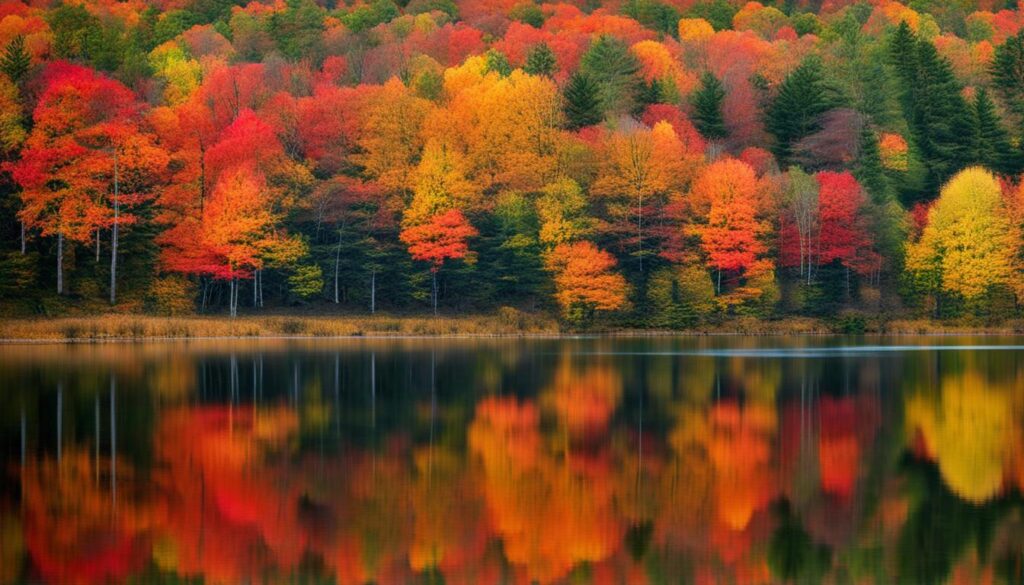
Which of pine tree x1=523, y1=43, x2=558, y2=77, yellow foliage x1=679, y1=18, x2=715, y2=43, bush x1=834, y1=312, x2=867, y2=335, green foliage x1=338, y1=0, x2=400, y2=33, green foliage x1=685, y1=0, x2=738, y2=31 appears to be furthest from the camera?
green foliage x1=685, y1=0, x2=738, y2=31

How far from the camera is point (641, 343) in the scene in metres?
62.3

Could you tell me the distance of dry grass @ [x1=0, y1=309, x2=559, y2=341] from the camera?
5959 cm

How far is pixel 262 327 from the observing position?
6675 centimetres

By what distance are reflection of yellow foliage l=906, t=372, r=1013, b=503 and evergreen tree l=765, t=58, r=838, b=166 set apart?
180 feet

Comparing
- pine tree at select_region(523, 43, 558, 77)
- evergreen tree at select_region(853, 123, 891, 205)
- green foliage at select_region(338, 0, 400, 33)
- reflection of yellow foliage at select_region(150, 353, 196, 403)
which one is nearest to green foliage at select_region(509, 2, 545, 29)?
green foliage at select_region(338, 0, 400, 33)

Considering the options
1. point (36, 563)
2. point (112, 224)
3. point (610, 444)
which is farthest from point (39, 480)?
point (112, 224)

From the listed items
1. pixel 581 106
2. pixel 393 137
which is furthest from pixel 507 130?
pixel 581 106

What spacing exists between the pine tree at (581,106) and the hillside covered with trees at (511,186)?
0.21 meters

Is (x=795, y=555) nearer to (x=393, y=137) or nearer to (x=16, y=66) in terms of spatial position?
→ (x=16, y=66)

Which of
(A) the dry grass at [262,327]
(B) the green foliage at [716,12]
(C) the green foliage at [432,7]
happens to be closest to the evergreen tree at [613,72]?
(A) the dry grass at [262,327]

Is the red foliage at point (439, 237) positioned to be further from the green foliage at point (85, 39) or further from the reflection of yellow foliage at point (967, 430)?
the reflection of yellow foliage at point (967, 430)

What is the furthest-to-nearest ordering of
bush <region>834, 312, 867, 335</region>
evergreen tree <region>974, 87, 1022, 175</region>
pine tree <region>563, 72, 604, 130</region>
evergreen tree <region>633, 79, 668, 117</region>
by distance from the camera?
evergreen tree <region>633, 79, 668, 117</region> < evergreen tree <region>974, 87, 1022, 175</region> < pine tree <region>563, 72, 604, 130</region> < bush <region>834, 312, 867, 335</region>

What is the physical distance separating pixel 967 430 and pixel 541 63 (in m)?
75.8

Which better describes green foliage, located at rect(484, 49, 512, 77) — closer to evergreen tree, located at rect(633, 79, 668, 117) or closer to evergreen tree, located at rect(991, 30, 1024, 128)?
evergreen tree, located at rect(633, 79, 668, 117)
